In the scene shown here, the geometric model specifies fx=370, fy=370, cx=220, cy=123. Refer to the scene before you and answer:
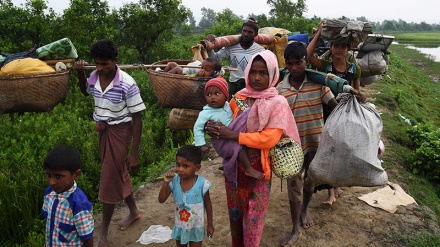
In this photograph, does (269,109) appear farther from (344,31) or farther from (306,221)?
(306,221)

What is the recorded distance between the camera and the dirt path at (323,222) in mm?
3559

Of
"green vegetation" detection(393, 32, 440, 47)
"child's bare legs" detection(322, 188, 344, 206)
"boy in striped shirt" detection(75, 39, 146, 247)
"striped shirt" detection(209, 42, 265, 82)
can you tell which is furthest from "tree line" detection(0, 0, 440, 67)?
"green vegetation" detection(393, 32, 440, 47)

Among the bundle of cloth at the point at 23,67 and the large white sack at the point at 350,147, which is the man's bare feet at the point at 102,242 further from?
the large white sack at the point at 350,147

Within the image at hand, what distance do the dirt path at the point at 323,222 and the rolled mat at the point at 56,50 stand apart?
Answer: 70.1 inches

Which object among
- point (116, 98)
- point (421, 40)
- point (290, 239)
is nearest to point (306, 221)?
point (290, 239)

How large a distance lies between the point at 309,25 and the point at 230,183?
56.1 feet

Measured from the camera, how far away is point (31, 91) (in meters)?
3.04

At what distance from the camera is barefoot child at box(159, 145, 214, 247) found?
8.61ft

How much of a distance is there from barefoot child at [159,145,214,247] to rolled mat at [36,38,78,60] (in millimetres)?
1595

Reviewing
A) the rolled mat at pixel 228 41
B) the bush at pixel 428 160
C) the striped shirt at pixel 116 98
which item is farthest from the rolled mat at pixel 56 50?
the bush at pixel 428 160

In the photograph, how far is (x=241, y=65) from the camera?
446cm

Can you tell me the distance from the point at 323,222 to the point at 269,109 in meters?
1.97

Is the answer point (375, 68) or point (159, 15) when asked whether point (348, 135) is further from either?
point (159, 15)

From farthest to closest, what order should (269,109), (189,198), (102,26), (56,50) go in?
(102,26)
(56,50)
(189,198)
(269,109)
